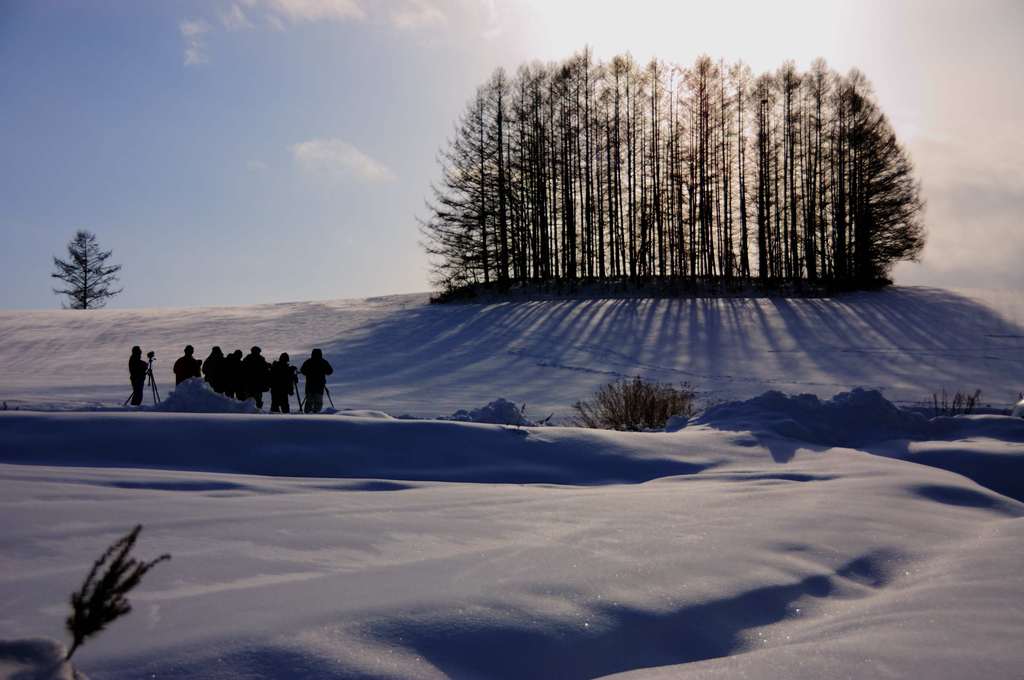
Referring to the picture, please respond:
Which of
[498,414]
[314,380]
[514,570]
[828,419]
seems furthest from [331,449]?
[314,380]

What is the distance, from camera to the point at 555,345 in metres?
25.6

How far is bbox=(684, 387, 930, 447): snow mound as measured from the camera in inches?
355

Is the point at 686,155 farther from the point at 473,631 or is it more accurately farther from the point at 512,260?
the point at 473,631

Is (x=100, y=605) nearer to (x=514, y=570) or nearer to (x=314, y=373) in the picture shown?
(x=514, y=570)

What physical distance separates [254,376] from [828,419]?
9936mm

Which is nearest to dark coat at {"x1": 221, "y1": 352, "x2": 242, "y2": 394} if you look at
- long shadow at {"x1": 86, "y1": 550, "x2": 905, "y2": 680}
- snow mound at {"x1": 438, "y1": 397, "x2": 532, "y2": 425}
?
snow mound at {"x1": 438, "y1": 397, "x2": 532, "y2": 425}

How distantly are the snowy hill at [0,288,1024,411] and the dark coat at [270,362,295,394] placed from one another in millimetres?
2181

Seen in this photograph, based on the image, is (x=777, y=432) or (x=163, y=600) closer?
(x=163, y=600)

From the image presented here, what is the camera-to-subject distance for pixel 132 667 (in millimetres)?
2201

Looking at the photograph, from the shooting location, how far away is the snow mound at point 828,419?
9.01 metres

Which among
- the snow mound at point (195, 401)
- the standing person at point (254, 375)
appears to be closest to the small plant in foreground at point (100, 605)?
the snow mound at point (195, 401)

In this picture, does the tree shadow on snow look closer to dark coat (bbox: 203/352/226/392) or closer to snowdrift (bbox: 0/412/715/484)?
dark coat (bbox: 203/352/226/392)

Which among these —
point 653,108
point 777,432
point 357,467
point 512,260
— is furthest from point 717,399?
point 653,108

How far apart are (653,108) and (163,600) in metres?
39.4
